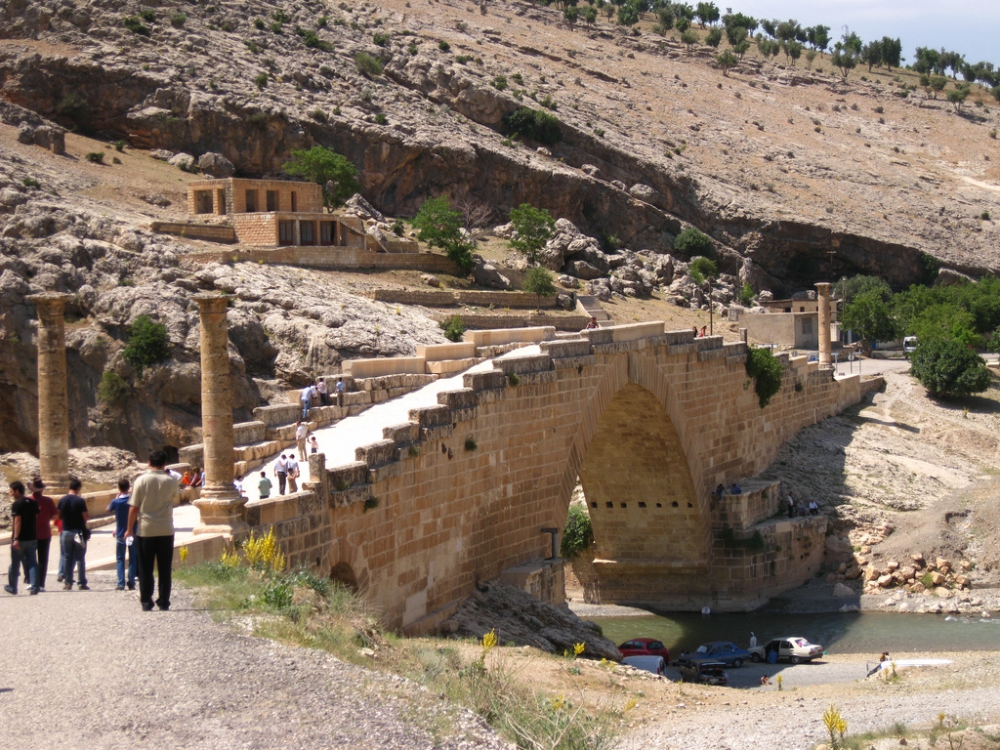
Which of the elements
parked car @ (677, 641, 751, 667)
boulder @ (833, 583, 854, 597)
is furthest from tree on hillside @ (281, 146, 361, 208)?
parked car @ (677, 641, 751, 667)

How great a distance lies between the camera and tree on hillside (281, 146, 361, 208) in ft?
183

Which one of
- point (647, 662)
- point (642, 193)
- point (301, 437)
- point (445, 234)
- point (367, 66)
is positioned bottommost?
point (647, 662)

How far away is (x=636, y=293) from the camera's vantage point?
57.7m

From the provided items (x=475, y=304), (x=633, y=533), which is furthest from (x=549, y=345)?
(x=475, y=304)

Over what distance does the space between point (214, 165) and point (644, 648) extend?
133ft

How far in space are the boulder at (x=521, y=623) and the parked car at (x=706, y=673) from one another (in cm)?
326

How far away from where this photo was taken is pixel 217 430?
1440 centimetres

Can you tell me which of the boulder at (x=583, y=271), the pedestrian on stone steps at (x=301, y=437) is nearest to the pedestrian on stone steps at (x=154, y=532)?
the pedestrian on stone steps at (x=301, y=437)

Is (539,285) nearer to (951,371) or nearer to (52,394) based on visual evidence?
(951,371)

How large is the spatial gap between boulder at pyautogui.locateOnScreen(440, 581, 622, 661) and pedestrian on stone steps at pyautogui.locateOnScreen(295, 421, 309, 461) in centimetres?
328

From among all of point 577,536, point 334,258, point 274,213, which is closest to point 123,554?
point 577,536

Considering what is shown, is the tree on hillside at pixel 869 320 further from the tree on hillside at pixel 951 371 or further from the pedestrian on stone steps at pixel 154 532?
the pedestrian on stone steps at pixel 154 532

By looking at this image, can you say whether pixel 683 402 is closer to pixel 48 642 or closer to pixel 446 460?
pixel 446 460

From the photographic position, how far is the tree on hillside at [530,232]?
183 feet
